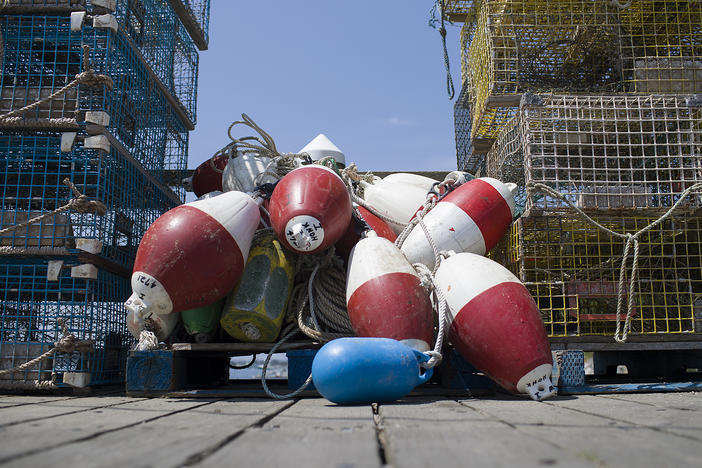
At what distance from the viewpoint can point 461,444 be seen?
60.3 inches

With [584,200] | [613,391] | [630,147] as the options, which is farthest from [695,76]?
[613,391]

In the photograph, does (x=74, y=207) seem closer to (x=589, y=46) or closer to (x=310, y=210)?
(x=310, y=210)

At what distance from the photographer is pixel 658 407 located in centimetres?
250

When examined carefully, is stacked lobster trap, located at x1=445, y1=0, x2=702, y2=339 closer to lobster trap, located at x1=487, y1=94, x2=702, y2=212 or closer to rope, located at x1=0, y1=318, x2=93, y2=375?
lobster trap, located at x1=487, y1=94, x2=702, y2=212

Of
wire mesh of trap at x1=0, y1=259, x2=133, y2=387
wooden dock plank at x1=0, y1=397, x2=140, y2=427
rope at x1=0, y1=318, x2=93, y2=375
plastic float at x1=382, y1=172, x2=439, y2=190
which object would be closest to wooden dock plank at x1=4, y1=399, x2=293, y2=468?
wooden dock plank at x1=0, y1=397, x2=140, y2=427

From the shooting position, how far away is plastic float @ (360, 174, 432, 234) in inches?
173

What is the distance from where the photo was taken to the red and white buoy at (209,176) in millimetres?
5086

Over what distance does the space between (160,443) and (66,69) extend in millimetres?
3552

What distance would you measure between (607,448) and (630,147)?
3009 millimetres

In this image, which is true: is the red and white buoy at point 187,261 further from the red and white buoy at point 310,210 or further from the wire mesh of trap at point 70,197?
the wire mesh of trap at point 70,197

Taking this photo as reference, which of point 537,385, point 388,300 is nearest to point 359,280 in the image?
point 388,300

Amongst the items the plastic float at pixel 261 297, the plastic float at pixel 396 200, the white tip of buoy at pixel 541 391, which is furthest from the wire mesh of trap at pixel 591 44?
the white tip of buoy at pixel 541 391

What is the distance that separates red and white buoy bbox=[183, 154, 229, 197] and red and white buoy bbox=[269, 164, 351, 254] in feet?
4.86

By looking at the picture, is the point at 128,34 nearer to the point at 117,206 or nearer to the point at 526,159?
the point at 117,206
